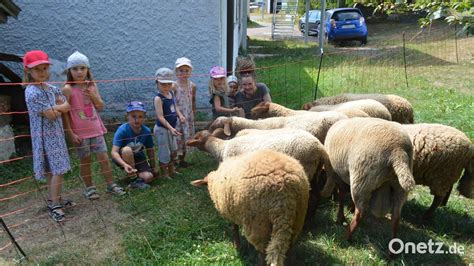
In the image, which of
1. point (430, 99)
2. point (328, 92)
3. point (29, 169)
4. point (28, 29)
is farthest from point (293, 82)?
point (29, 169)

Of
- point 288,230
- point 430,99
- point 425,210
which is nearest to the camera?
point 288,230

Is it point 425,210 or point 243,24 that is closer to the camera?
point 425,210

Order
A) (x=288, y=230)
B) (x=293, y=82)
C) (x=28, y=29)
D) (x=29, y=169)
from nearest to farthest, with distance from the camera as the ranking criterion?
(x=288, y=230), (x=29, y=169), (x=28, y=29), (x=293, y=82)

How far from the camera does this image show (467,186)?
4.43 metres

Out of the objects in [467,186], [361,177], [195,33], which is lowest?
[467,186]

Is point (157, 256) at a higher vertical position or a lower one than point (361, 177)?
lower

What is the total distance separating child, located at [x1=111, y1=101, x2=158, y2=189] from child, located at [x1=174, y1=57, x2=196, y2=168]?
0.51 metres

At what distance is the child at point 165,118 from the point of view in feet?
17.3

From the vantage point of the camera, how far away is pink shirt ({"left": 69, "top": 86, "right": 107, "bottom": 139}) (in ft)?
15.3

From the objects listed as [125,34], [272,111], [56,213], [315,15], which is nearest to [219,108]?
[272,111]

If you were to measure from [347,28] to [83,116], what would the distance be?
57.4 ft

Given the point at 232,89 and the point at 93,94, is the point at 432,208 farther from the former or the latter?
the point at 93,94

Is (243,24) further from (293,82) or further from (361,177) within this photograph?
(361,177)

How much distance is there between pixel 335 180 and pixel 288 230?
→ 56.7 inches
